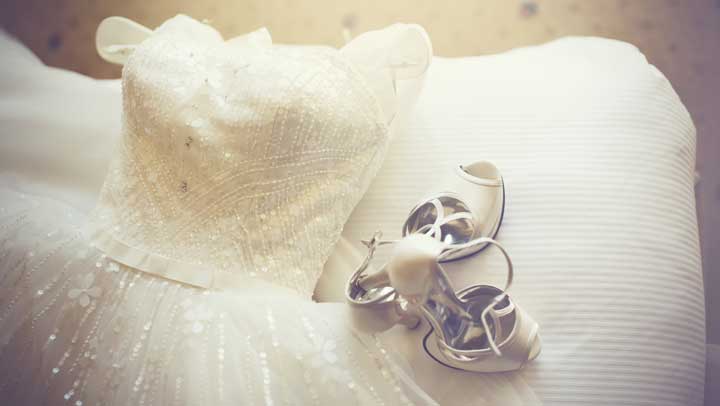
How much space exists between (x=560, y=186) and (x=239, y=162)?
488 millimetres

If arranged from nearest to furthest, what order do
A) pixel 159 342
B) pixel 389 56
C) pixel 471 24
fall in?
pixel 159 342, pixel 389 56, pixel 471 24

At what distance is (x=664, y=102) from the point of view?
0.83m

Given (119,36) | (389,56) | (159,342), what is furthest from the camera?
(119,36)

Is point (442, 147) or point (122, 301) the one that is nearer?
point (122, 301)

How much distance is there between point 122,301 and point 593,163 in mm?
719

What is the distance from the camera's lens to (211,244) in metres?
0.69

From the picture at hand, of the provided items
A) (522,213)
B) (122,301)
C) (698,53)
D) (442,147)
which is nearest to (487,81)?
(442,147)

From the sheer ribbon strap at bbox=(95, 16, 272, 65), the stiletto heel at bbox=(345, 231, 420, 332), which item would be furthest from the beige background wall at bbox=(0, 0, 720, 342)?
the stiletto heel at bbox=(345, 231, 420, 332)

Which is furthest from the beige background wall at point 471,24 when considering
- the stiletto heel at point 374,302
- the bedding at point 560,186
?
the stiletto heel at point 374,302

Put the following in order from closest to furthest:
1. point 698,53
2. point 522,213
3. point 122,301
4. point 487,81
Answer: point 122,301, point 522,213, point 487,81, point 698,53

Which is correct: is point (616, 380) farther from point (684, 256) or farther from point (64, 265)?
point (64, 265)

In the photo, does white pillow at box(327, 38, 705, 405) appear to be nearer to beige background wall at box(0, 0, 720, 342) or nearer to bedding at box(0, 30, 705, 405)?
bedding at box(0, 30, 705, 405)

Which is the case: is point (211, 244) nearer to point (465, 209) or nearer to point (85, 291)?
point (85, 291)

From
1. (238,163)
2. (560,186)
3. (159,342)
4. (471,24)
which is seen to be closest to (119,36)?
(238,163)
